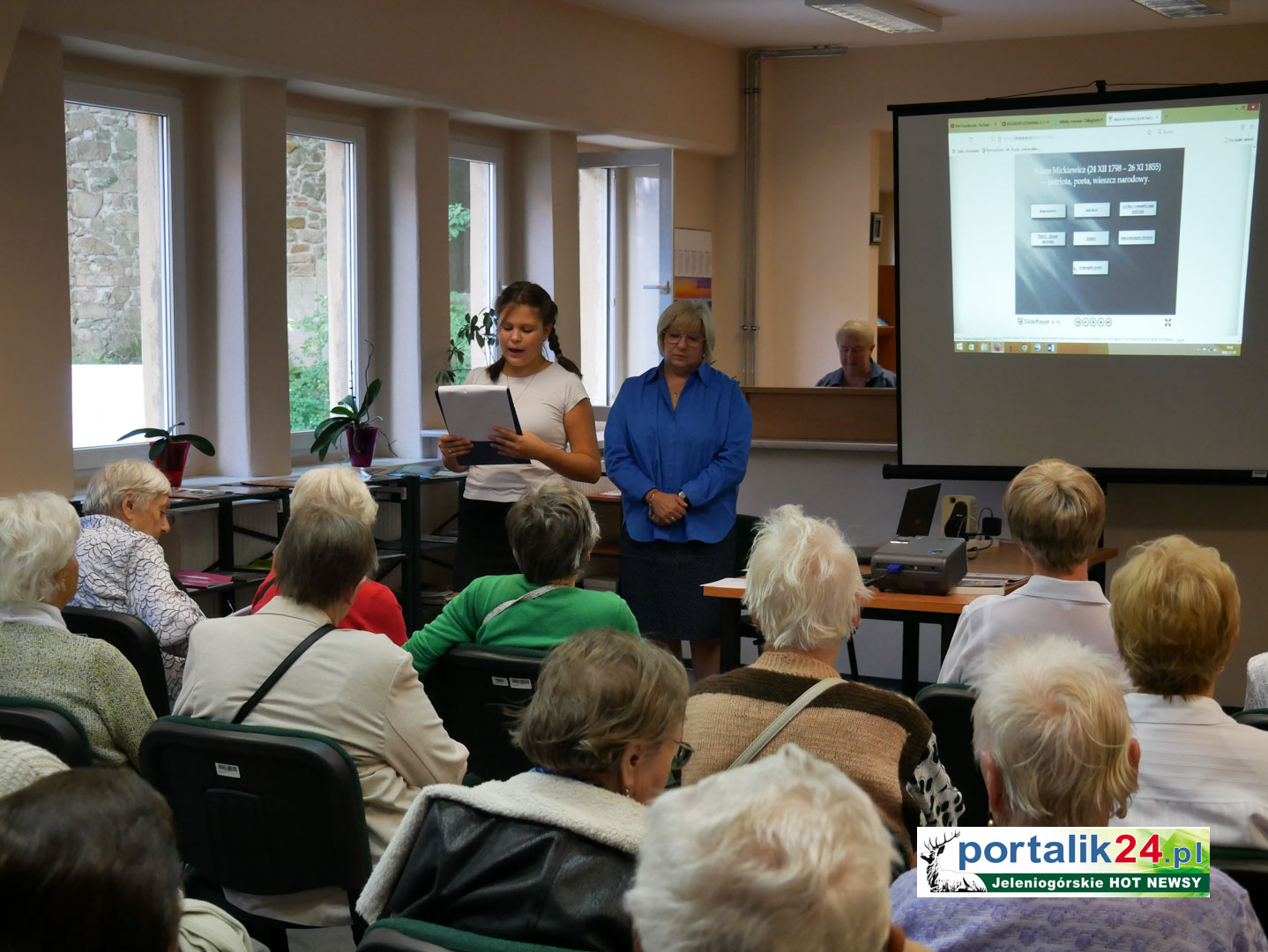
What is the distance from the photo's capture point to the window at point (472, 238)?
687 cm

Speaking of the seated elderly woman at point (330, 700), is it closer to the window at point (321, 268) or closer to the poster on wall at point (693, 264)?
the window at point (321, 268)

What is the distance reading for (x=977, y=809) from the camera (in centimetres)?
245

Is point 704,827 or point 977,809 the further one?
point 977,809

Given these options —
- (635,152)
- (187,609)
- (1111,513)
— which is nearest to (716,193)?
(635,152)

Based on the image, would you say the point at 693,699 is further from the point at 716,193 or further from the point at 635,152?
the point at 716,193

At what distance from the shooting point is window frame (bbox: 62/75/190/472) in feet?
16.8

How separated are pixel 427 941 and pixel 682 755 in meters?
0.58

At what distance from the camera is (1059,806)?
57.6 inches

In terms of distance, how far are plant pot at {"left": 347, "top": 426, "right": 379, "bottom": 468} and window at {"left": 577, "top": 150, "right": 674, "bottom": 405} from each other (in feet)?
7.41

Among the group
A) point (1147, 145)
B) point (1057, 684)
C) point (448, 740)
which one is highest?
point (1147, 145)

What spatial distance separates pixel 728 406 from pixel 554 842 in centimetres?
299

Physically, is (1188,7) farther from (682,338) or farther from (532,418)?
(532,418)

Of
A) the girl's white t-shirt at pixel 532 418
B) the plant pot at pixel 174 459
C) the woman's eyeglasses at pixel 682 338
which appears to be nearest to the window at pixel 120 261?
the plant pot at pixel 174 459

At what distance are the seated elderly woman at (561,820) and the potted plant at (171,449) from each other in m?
3.72
